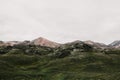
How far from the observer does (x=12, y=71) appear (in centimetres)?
18725

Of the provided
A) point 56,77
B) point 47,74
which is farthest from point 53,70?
point 56,77

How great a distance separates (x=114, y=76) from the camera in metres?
165

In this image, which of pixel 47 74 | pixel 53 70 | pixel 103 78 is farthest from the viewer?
pixel 53 70

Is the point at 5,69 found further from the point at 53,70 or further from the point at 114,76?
the point at 114,76

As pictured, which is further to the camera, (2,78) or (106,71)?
(106,71)

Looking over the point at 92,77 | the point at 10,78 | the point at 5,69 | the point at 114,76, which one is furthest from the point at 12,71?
the point at 114,76

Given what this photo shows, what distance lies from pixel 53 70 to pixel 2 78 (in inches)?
1620

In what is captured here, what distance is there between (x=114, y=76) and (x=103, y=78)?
7893mm

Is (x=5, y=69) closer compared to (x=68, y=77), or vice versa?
(x=68, y=77)

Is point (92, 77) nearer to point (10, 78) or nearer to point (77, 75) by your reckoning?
point (77, 75)

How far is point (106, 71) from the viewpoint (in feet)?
652

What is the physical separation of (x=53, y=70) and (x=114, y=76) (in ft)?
157

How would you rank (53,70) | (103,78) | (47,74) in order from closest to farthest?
(103,78) < (47,74) < (53,70)

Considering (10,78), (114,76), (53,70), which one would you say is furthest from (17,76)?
(114,76)
